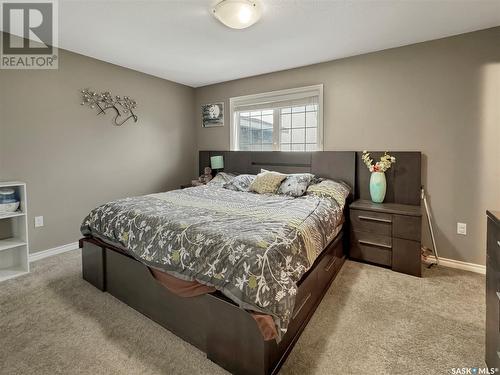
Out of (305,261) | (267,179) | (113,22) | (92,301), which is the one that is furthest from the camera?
(267,179)

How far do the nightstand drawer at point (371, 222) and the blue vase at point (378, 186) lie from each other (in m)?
0.31

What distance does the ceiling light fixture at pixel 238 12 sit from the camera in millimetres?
2092

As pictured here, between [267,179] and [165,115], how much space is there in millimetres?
2221

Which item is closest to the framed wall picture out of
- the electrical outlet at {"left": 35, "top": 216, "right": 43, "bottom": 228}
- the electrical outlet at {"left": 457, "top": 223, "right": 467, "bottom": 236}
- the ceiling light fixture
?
the ceiling light fixture

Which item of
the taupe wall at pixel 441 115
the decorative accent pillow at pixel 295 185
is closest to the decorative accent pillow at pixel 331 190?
the decorative accent pillow at pixel 295 185

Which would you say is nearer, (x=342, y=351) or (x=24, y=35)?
(x=342, y=351)

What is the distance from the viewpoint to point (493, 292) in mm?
1309

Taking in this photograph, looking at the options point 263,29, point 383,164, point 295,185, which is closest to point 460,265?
point 383,164

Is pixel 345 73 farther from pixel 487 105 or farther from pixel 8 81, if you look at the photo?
pixel 8 81

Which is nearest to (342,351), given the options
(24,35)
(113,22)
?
(113,22)

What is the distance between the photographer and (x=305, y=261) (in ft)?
5.66

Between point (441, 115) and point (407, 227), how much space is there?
1296 mm

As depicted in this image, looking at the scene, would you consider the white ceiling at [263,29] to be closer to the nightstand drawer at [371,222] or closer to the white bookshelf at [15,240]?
the white bookshelf at [15,240]

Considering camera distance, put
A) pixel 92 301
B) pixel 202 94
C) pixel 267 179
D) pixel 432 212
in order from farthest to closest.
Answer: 1. pixel 202 94
2. pixel 267 179
3. pixel 432 212
4. pixel 92 301
